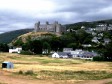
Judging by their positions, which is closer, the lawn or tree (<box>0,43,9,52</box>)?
the lawn

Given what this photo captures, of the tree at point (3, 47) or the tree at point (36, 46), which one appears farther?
the tree at point (3, 47)

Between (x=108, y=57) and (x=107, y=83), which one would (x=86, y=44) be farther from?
(x=107, y=83)

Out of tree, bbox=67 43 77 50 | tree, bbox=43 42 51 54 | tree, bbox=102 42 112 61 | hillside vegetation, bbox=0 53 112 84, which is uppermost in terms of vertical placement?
tree, bbox=67 43 77 50

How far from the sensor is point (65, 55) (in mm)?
139000

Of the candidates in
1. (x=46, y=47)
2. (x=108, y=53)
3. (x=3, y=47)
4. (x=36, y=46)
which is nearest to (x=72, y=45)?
(x=46, y=47)

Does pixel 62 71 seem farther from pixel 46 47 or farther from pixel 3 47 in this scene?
pixel 3 47

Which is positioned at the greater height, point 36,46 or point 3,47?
point 3,47

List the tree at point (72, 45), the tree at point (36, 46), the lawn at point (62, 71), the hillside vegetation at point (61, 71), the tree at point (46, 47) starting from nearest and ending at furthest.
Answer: the hillside vegetation at point (61, 71) < the lawn at point (62, 71) < the tree at point (36, 46) < the tree at point (46, 47) < the tree at point (72, 45)

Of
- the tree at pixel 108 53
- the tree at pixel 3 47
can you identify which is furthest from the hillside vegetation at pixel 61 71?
the tree at pixel 3 47

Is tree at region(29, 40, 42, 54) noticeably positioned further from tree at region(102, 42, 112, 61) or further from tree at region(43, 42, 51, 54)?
tree at region(102, 42, 112, 61)

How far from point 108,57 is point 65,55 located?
31459 mm

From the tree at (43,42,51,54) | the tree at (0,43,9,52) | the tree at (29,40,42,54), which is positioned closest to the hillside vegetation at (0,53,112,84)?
the tree at (29,40,42,54)

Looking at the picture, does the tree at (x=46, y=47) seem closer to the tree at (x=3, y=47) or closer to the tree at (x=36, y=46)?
the tree at (x=36, y=46)

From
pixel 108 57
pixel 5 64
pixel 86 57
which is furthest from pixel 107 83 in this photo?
pixel 86 57
